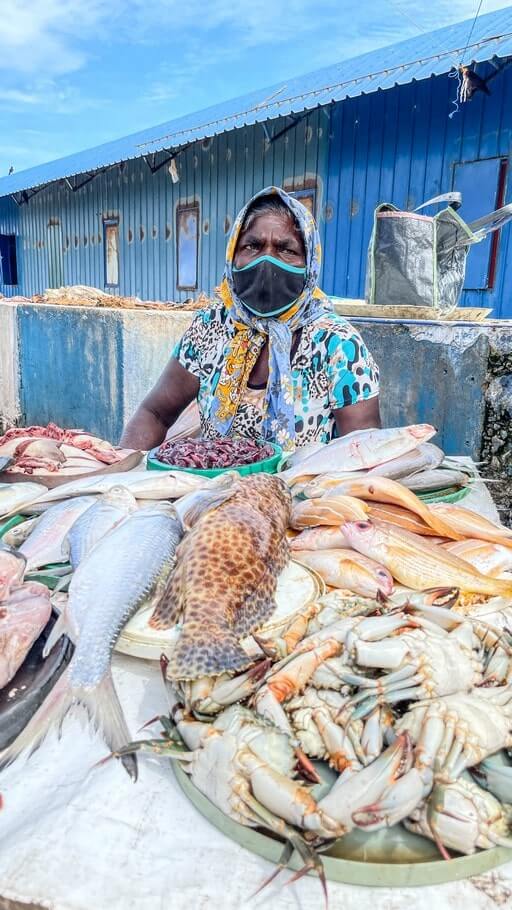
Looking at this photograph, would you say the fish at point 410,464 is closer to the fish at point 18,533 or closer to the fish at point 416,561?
the fish at point 416,561

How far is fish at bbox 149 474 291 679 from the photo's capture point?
3.43ft

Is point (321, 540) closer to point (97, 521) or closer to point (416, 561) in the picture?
point (416, 561)

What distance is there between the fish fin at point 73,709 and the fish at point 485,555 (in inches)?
37.1

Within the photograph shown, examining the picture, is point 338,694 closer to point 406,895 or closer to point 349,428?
point 406,895

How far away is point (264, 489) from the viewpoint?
63.6 inches

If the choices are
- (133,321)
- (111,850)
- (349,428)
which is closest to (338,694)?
(111,850)

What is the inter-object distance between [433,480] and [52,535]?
1.22 m

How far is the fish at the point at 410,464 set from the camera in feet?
6.36

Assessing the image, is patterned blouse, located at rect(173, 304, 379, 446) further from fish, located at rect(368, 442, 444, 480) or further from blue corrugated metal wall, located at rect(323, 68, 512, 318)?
blue corrugated metal wall, located at rect(323, 68, 512, 318)

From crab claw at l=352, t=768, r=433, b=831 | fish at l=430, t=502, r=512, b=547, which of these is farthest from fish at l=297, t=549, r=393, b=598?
crab claw at l=352, t=768, r=433, b=831

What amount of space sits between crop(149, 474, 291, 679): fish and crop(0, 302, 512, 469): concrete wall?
95.4 inches

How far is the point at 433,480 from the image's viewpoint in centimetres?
203

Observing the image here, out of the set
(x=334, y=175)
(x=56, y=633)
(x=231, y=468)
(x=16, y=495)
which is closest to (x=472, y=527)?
(x=231, y=468)

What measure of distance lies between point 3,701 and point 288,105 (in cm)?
917
